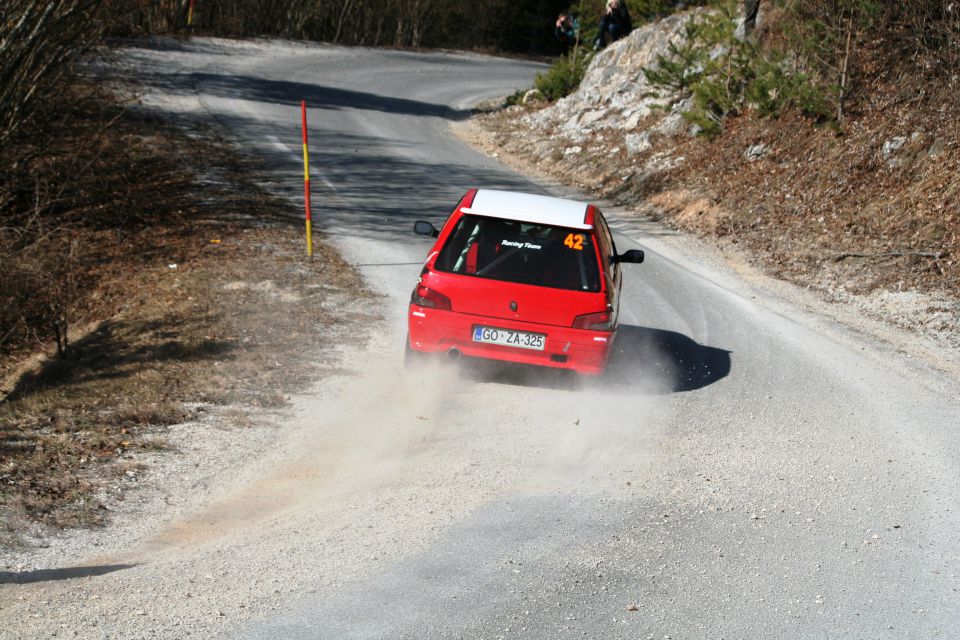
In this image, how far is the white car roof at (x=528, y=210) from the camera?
9.07 metres

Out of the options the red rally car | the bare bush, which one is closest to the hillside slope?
the red rally car

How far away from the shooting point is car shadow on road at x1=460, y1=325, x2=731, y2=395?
9625 mm

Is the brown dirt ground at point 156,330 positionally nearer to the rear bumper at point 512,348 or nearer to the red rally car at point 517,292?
the rear bumper at point 512,348

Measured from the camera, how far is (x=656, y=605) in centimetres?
574

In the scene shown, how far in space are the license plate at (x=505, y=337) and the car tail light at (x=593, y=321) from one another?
1.07ft

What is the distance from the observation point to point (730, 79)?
21.3 meters

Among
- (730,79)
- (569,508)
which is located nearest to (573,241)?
(569,508)

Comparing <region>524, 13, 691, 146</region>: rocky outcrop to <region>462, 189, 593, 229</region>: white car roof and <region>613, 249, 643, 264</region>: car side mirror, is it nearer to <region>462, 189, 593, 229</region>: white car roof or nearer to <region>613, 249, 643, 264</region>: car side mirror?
<region>613, 249, 643, 264</region>: car side mirror

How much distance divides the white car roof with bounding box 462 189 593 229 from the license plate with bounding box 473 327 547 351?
3.34 feet

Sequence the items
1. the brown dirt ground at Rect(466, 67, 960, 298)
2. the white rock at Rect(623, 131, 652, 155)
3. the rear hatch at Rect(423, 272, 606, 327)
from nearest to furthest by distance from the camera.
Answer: the rear hatch at Rect(423, 272, 606, 327)
the brown dirt ground at Rect(466, 67, 960, 298)
the white rock at Rect(623, 131, 652, 155)

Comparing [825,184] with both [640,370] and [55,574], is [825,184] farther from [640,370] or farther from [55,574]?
[55,574]

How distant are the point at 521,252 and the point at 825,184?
10.1 meters

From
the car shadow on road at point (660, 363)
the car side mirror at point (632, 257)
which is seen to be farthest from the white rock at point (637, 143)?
the car side mirror at point (632, 257)

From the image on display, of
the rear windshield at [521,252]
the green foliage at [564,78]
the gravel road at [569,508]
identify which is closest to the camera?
the gravel road at [569,508]
